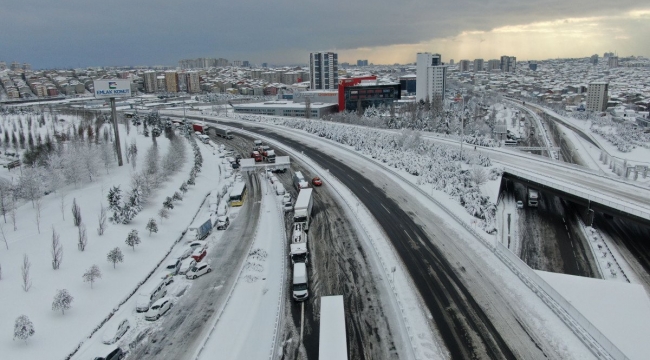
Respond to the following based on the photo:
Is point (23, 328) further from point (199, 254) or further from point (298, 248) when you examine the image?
point (298, 248)

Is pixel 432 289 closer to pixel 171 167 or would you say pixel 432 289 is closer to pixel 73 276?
pixel 73 276

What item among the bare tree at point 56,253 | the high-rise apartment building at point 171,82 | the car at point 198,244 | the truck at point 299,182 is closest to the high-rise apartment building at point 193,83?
the high-rise apartment building at point 171,82

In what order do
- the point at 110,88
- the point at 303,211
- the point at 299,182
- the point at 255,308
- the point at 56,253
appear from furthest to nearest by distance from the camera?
the point at 110,88 → the point at 299,182 → the point at 303,211 → the point at 56,253 → the point at 255,308


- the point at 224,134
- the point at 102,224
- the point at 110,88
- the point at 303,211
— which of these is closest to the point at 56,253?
the point at 102,224

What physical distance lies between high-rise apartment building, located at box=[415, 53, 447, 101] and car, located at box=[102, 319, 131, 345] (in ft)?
355

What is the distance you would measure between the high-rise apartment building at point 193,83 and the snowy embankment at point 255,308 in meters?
139

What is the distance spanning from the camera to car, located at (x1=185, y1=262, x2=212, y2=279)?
1961cm

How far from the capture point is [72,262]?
19.0 m

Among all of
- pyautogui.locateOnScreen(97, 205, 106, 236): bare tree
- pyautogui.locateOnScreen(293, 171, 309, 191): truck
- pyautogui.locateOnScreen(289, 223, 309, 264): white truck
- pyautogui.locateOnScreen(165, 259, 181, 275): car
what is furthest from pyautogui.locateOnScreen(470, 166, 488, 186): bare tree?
pyautogui.locateOnScreen(97, 205, 106, 236): bare tree

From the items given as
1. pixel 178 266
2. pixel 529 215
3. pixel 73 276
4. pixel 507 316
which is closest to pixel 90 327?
pixel 73 276

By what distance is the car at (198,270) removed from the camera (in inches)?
772

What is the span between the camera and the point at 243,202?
30500 millimetres

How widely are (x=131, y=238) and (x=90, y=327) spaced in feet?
19.6

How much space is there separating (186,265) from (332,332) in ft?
32.0
